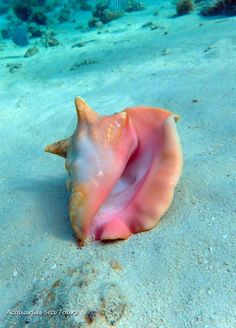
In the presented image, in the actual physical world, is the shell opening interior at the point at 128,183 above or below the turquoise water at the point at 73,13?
above

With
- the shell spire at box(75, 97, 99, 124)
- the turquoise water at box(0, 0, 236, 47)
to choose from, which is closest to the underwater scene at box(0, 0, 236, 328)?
the shell spire at box(75, 97, 99, 124)

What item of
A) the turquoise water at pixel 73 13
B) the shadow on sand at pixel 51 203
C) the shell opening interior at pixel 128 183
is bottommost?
the turquoise water at pixel 73 13

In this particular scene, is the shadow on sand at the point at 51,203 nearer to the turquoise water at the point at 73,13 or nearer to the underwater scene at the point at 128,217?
the underwater scene at the point at 128,217

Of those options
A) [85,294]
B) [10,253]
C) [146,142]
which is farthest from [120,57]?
[85,294]

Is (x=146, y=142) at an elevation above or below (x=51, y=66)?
above

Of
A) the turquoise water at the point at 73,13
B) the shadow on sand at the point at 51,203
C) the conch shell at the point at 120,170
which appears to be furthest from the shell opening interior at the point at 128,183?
the turquoise water at the point at 73,13

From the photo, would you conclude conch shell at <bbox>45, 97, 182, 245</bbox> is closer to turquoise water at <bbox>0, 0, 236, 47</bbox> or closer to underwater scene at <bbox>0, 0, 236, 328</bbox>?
underwater scene at <bbox>0, 0, 236, 328</bbox>

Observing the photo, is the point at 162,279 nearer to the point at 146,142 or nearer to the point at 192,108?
the point at 146,142

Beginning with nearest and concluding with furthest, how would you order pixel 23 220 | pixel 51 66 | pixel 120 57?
Result: pixel 23 220
pixel 120 57
pixel 51 66
